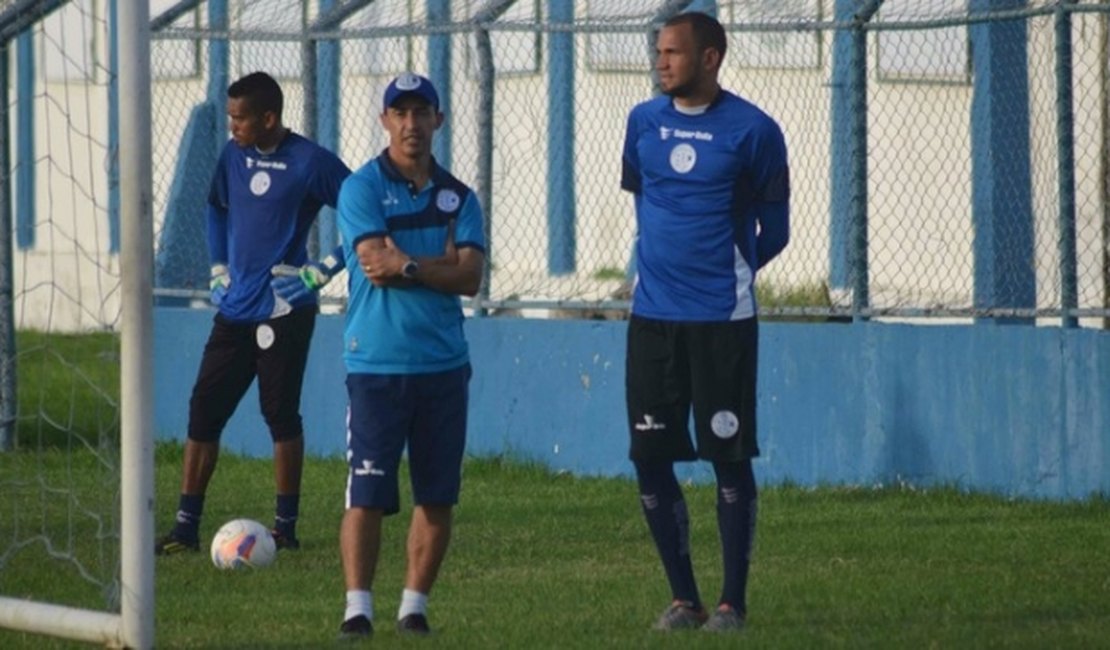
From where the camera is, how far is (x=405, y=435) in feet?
27.4

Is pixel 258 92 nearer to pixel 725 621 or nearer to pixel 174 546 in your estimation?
pixel 174 546

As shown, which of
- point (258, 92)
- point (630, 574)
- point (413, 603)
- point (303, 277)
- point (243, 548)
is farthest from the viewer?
point (258, 92)

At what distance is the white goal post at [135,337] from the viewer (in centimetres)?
772

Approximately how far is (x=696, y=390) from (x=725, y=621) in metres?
0.80

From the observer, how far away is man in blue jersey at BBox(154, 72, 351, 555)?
1103 cm

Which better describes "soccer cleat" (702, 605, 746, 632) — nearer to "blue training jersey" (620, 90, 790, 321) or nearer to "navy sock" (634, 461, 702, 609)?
"navy sock" (634, 461, 702, 609)

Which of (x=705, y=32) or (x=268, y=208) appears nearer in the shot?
(x=705, y=32)

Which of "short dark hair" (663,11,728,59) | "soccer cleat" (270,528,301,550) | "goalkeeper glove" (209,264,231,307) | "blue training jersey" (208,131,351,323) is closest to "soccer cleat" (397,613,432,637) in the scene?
"short dark hair" (663,11,728,59)

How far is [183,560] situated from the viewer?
10781 mm

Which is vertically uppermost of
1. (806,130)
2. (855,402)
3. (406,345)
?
(806,130)

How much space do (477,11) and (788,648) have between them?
23.6ft

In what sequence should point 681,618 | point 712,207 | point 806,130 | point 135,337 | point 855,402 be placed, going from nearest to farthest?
point 135,337
point 681,618
point 712,207
point 855,402
point 806,130

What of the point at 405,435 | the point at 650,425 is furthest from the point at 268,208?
the point at 650,425

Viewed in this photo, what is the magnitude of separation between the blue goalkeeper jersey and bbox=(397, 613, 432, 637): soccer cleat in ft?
2.68
